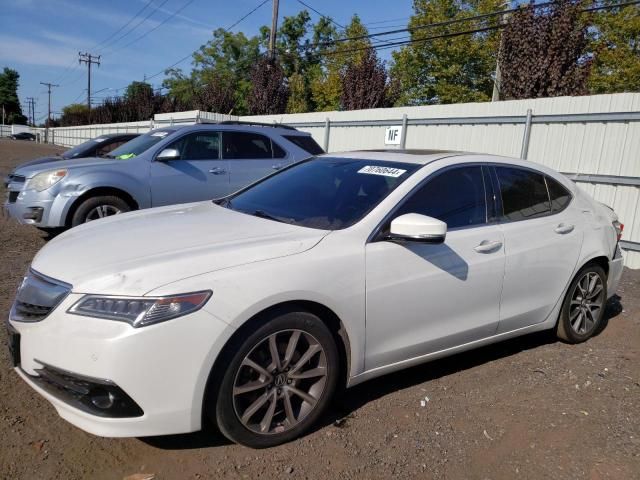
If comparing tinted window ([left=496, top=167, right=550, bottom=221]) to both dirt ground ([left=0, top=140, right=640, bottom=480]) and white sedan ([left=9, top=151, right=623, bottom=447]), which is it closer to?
white sedan ([left=9, top=151, right=623, bottom=447])

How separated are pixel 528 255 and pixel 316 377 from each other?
1.85 metres

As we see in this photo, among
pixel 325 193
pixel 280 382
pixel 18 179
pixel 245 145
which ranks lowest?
pixel 280 382

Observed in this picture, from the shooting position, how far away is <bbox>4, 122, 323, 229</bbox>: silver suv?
6.75 m

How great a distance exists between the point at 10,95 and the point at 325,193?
432ft

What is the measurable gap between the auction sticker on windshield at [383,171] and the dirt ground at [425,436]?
4.62ft

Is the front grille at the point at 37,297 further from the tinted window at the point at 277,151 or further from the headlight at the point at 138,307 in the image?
the tinted window at the point at 277,151

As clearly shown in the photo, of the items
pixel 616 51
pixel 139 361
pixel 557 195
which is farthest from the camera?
pixel 616 51

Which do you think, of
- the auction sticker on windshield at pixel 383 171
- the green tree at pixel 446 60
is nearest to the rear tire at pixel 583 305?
the auction sticker on windshield at pixel 383 171

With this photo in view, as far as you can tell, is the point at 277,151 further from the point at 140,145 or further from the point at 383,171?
the point at 383,171

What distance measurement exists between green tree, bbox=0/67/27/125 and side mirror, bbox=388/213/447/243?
131m

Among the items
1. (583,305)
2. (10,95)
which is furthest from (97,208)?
(10,95)

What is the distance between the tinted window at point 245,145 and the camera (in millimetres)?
7897

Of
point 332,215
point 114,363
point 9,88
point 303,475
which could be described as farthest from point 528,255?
point 9,88

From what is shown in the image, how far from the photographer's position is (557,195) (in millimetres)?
4395
